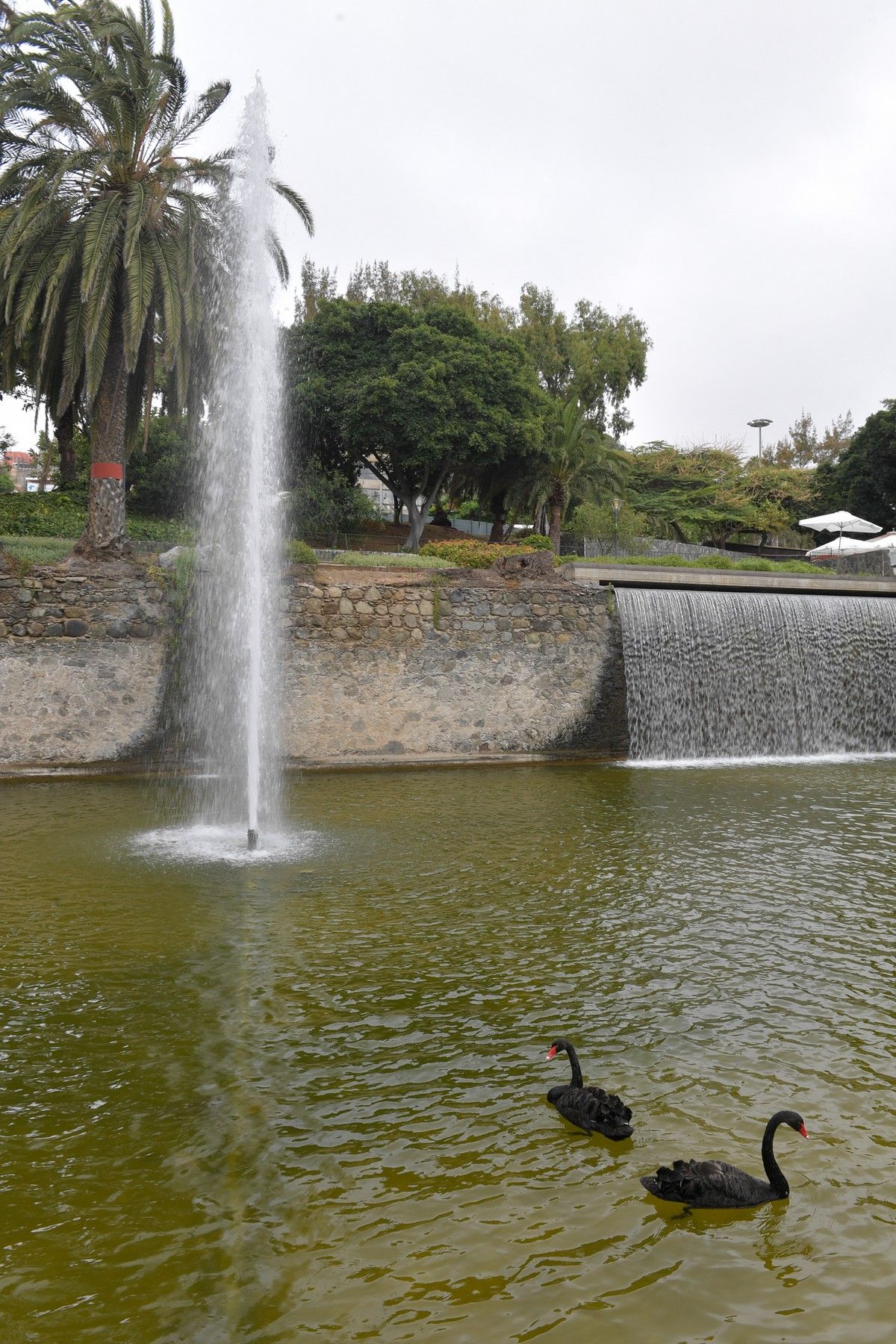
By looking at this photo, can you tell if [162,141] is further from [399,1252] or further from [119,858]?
[399,1252]

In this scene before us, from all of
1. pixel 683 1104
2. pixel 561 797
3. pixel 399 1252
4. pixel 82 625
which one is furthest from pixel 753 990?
pixel 82 625

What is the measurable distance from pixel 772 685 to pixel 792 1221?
15231 mm

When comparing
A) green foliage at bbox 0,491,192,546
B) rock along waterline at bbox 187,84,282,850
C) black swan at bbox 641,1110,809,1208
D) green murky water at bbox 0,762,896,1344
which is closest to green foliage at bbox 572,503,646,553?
green foliage at bbox 0,491,192,546

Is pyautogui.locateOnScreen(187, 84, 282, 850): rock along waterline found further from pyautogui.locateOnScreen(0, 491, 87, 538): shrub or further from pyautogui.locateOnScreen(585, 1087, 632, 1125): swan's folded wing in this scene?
pyautogui.locateOnScreen(0, 491, 87, 538): shrub

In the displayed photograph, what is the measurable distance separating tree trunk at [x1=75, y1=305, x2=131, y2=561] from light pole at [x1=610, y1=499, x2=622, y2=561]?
18816 millimetres

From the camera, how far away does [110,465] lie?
55.2 ft

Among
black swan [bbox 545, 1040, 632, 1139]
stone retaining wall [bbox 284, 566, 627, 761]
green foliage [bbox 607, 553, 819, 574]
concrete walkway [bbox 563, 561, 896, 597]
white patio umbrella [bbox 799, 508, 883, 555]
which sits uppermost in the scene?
white patio umbrella [bbox 799, 508, 883, 555]

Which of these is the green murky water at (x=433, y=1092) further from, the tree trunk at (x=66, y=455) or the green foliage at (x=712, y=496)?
the green foliage at (x=712, y=496)

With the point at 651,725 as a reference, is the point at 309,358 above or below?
above

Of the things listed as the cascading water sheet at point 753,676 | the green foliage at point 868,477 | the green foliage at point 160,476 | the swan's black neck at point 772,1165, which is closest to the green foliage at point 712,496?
the green foliage at point 868,477

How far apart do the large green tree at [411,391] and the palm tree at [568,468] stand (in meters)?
1.07

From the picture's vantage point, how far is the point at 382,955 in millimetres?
6281

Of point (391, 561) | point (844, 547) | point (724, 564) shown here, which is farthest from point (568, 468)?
point (391, 561)

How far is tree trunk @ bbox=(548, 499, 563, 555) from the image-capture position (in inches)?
1254
